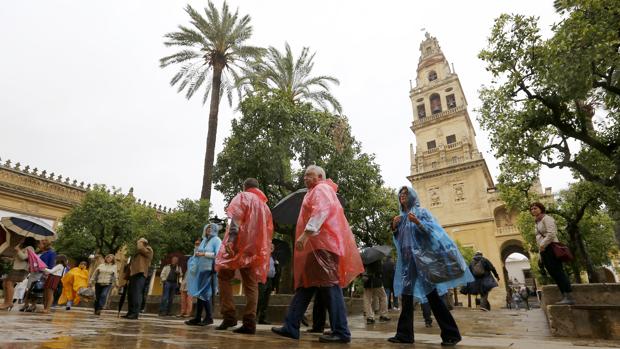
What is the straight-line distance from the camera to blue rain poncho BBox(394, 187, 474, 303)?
141 inches

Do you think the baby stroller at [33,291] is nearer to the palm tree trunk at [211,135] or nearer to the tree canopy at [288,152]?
the tree canopy at [288,152]

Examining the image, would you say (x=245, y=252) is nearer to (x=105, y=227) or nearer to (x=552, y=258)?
(x=552, y=258)

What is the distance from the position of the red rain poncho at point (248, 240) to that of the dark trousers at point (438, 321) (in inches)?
64.7

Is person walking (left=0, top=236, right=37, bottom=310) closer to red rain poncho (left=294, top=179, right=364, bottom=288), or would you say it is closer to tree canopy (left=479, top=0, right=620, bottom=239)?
red rain poncho (left=294, top=179, right=364, bottom=288)

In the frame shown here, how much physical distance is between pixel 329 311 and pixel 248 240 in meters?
1.35

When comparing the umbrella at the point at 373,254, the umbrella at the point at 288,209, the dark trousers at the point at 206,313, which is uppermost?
the umbrella at the point at 288,209

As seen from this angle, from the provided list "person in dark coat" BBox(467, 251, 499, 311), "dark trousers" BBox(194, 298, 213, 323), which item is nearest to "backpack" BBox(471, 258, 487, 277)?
"person in dark coat" BBox(467, 251, 499, 311)

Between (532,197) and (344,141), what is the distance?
11.0 meters

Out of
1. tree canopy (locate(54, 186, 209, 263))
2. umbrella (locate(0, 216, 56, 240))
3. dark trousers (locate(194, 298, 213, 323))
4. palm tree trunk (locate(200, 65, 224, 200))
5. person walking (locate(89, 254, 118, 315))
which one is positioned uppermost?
palm tree trunk (locate(200, 65, 224, 200))

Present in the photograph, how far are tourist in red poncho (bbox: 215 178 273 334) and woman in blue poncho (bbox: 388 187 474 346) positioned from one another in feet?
5.30

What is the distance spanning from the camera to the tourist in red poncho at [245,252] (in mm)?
4195

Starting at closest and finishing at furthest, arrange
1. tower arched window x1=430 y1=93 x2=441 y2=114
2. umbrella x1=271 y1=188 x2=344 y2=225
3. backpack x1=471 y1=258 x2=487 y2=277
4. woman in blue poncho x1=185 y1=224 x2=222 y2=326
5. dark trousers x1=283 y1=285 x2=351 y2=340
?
1. dark trousers x1=283 y1=285 x2=351 y2=340
2. woman in blue poncho x1=185 y1=224 x2=222 y2=326
3. umbrella x1=271 y1=188 x2=344 y2=225
4. backpack x1=471 y1=258 x2=487 y2=277
5. tower arched window x1=430 y1=93 x2=441 y2=114

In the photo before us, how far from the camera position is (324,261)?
3629 mm

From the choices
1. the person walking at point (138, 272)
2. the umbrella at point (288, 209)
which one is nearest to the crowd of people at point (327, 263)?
the umbrella at point (288, 209)
